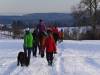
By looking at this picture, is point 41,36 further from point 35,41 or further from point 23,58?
point 23,58

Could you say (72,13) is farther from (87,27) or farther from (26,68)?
(26,68)

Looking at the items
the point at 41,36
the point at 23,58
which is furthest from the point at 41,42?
the point at 23,58

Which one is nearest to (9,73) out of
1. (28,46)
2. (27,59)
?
(27,59)

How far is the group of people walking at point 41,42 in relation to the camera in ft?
61.0

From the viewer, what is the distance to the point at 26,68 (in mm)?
17609

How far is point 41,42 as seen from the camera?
914 inches

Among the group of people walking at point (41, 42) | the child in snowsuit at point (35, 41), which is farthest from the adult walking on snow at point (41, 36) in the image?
the child in snowsuit at point (35, 41)

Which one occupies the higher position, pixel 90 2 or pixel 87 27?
pixel 90 2

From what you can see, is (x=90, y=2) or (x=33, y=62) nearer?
(x=33, y=62)

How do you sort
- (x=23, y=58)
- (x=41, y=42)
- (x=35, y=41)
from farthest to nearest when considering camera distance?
(x=35, y=41), (x=41, y=42), (x=23, y=58)

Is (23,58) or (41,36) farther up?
(41,36)

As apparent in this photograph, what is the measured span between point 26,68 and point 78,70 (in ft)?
7.86

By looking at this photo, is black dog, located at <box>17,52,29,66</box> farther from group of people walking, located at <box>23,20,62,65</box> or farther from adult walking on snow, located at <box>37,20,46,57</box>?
adult walking on snow, located at <box>37,20,46,57</box>

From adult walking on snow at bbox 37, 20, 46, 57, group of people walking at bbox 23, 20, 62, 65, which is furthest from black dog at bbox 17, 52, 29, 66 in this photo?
adult walking on snow at bbox 37, 20, 46, 57
